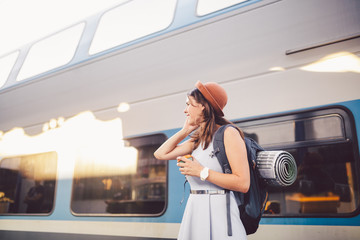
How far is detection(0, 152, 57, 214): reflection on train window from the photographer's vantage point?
10.6 feet

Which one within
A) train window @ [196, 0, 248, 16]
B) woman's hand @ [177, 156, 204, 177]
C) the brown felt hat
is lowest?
woman's hand @ [177, 156, 204, 177]

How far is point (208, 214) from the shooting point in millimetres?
1254

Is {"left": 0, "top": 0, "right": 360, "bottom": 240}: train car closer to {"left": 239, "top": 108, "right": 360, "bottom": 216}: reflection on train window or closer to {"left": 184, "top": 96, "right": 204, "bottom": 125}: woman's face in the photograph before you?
{"left": 239, "top": 108, "right": 360, "bottom": 216}: reflection on train window

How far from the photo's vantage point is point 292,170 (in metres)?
1.26

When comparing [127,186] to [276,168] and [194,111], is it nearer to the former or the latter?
[194,111]

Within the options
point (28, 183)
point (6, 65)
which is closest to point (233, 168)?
point (28, 183)

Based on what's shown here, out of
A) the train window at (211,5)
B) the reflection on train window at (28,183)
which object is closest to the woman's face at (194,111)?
the train window at (211,5)

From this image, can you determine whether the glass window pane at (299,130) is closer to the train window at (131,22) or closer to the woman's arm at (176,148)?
the woman's arm at (176,148)

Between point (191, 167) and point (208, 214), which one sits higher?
point (191, 167)

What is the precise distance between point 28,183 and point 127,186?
1.64 meters

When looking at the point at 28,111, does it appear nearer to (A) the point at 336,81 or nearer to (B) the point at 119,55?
(B) the point at 119,55

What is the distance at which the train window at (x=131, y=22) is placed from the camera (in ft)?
9.50

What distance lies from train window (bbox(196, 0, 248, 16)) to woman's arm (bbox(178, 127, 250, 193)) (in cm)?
163

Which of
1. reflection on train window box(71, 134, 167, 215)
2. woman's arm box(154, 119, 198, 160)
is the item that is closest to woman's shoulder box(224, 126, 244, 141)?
woman's arm box(154, 119, 198, 160)
